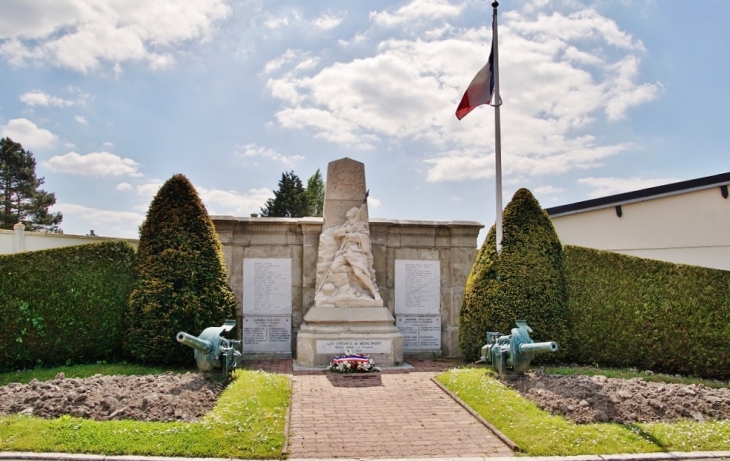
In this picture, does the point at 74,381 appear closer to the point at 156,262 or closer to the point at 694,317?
the point at 156,262

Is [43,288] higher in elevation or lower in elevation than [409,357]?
higher

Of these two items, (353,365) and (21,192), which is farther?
(21,192)

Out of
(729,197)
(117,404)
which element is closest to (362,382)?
(117,404)

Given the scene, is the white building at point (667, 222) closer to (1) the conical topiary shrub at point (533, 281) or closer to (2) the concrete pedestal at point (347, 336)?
(1) the conical topiary shrub at point (533, 281)

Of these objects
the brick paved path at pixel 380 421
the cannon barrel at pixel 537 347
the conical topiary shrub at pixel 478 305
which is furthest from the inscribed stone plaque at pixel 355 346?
the cannon barrel at pixel 537 347

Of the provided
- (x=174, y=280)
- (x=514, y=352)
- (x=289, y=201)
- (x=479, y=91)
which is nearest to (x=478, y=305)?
(x=514, y=352)

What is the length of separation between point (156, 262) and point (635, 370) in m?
9.30

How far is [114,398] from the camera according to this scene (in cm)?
714

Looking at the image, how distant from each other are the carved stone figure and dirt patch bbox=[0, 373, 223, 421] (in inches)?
150

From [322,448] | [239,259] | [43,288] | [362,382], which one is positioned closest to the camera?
[322,448]

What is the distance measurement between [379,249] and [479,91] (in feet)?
14.0

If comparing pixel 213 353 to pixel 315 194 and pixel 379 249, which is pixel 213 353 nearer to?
pixel 379 249

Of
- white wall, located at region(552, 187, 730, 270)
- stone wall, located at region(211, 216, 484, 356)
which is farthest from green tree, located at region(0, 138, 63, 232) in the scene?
white wall, located at region(552, 187, 730, 270)

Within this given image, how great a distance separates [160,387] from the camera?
7.78 m
